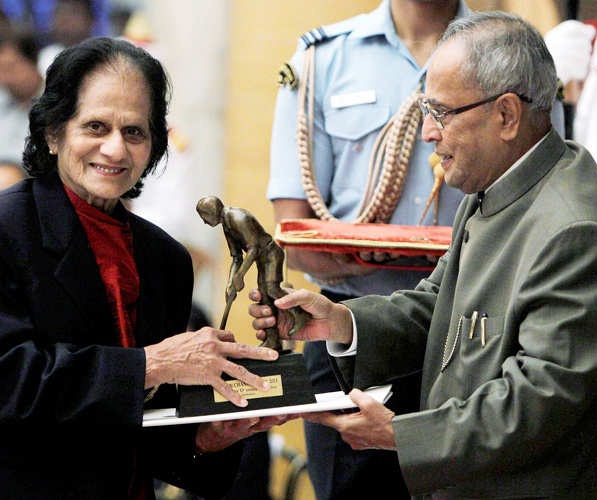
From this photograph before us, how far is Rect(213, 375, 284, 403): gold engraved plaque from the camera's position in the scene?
102 inches

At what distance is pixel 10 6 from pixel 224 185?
1251mm

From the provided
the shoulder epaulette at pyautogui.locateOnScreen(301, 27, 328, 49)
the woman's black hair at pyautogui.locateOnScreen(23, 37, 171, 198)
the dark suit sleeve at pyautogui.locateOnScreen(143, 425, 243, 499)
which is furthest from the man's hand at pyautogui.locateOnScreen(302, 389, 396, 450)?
the shoulder epaulette at pyautogui.locateOnScreen(301, 27, 328, 49)

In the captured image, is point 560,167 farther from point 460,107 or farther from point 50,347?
point 50,347

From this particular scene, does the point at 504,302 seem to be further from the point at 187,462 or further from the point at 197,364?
the point at 187,462

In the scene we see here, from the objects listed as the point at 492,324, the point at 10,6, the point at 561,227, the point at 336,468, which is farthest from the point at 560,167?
the point at 10,6

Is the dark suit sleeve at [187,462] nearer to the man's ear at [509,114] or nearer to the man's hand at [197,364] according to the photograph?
the man's hand at [197,364]

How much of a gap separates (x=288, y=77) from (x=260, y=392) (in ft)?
4.57

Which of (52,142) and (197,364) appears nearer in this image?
(197,364)

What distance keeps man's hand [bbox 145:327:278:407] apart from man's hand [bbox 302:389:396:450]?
8.3 inches

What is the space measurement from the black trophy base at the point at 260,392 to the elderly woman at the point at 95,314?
29 mm

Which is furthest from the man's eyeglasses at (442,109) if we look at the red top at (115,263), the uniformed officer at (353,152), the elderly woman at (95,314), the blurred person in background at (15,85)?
the blurred person in background at (15,85)

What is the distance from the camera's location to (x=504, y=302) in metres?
2.47

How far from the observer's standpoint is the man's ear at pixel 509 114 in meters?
2.52

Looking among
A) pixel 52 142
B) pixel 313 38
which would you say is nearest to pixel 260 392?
pixel 52 142
